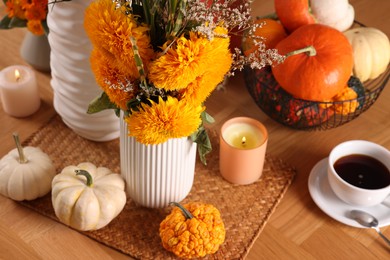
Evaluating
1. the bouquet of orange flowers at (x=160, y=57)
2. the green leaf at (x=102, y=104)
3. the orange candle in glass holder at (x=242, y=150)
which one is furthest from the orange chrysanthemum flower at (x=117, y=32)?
the orange candle in glass holder at (x=242, y=150)

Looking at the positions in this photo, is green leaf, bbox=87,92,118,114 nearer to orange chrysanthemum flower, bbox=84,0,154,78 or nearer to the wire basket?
orange chrysanthemum flower, bbox=84,0,154,78

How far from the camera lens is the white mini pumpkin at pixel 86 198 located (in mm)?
971

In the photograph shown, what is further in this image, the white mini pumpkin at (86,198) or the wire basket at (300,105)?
the wire basket at (300,105)

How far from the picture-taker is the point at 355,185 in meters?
1.04

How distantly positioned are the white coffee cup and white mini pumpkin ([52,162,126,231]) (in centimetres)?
33

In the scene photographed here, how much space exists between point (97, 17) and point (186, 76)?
130mm

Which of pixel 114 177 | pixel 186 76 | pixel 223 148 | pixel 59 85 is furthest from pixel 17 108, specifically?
pixel 186 76

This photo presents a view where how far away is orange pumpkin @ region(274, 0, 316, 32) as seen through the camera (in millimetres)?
1133

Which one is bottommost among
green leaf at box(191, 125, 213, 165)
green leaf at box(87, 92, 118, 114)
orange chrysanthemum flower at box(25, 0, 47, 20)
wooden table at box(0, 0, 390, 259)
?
wooden table at box(0, 0, 390, 259)

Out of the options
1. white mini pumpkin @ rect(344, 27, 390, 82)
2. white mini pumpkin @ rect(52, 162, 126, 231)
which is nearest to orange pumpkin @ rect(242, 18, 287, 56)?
white mini pumpkin @ rect(344, 27, 390, 82)

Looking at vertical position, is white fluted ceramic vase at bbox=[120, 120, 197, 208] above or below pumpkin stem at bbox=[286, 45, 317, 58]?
below

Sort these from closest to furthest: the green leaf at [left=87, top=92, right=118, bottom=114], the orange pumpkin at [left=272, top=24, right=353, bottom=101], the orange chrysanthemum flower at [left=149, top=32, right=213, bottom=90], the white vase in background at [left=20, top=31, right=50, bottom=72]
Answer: the orange chrysanthemum flower at [left=149, top=32, right=213, bottom=90], the green leaf at [left=87, top=92, right=118, bottom=114], the orange pumpkin at [left=272, top=24, right=353, bottom=101], the white vase in background at [left=20, top=31, right=50, bottom=72]

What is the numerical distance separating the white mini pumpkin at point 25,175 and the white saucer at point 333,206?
42 cm

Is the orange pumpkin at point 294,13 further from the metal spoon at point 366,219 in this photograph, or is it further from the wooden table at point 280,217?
the metal spoon at point 366,219
